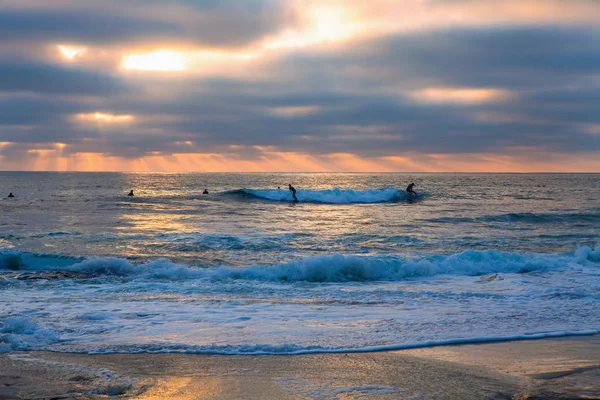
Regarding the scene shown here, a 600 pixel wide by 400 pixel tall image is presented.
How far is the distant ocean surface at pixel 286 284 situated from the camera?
8266mm

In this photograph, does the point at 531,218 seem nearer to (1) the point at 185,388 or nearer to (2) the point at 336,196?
(2) the point at 336,196

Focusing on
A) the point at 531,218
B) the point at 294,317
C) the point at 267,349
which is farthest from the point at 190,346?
the point at 531,218

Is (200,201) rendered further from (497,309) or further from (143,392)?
(143,392)

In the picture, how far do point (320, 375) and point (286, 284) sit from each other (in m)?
7.25

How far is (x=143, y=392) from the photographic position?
5797mm

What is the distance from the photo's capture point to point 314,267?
14.8m

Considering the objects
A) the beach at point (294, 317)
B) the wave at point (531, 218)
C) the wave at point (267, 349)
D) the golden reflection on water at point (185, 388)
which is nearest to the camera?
the golden reflection on water at point (185, 388)

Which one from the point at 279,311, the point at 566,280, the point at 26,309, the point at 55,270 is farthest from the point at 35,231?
the point at 566,280

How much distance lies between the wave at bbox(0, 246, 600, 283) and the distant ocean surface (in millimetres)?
51

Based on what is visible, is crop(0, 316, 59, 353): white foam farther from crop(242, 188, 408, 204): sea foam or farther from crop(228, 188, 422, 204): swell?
crop(242, 188, 408, 204): sea foam

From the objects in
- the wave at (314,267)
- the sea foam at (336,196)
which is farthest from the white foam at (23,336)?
the sea foam at (336,196)

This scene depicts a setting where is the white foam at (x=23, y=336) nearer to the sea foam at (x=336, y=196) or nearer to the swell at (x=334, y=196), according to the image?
the swell at (x=334, y=196)

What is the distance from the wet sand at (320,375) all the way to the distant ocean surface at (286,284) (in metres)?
0.47

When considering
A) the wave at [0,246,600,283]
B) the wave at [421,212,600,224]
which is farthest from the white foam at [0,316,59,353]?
the wave at [421,212,600,224]
